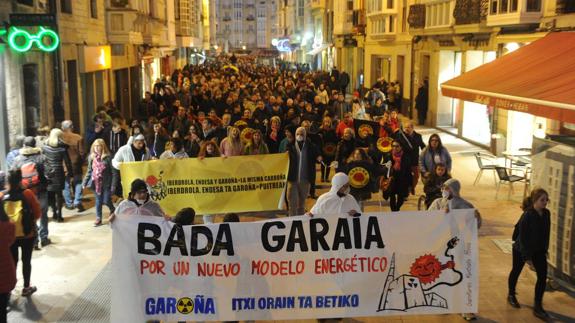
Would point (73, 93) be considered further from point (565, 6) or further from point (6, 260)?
point (6, 260)

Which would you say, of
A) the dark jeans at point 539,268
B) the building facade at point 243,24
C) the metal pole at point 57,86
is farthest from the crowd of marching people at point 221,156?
the building facade at point 243,24

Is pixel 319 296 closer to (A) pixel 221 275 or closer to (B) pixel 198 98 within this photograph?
(A) pixel 221 275

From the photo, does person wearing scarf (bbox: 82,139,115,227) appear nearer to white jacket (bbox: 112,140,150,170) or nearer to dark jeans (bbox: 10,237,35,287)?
white jacket (bbox: 112,140,150,170)

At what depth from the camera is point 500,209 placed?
12.8m

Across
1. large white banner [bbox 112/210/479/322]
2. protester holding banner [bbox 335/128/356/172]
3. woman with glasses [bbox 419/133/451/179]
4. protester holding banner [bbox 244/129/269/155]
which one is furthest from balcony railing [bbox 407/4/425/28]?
large white banner [bbox 112/210/479/322]

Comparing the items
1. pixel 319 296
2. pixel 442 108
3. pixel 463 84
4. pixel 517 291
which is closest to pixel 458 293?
pixel 319 296

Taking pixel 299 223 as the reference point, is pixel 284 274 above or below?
below

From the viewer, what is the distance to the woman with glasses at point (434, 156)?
10617 millimetres

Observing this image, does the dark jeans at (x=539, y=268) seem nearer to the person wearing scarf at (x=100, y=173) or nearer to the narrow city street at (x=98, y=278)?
the narrow city street at (x=98, y=278)

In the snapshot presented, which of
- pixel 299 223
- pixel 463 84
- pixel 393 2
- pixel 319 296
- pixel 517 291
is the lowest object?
pixel 517 291

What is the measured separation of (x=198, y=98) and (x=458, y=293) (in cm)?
1701

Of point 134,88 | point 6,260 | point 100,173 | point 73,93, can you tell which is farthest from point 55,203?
point 134,88

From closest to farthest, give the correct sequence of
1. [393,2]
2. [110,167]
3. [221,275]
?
[221,275], [110,167], [393,2]

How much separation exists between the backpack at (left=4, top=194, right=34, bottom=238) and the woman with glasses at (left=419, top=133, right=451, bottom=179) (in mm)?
5988
